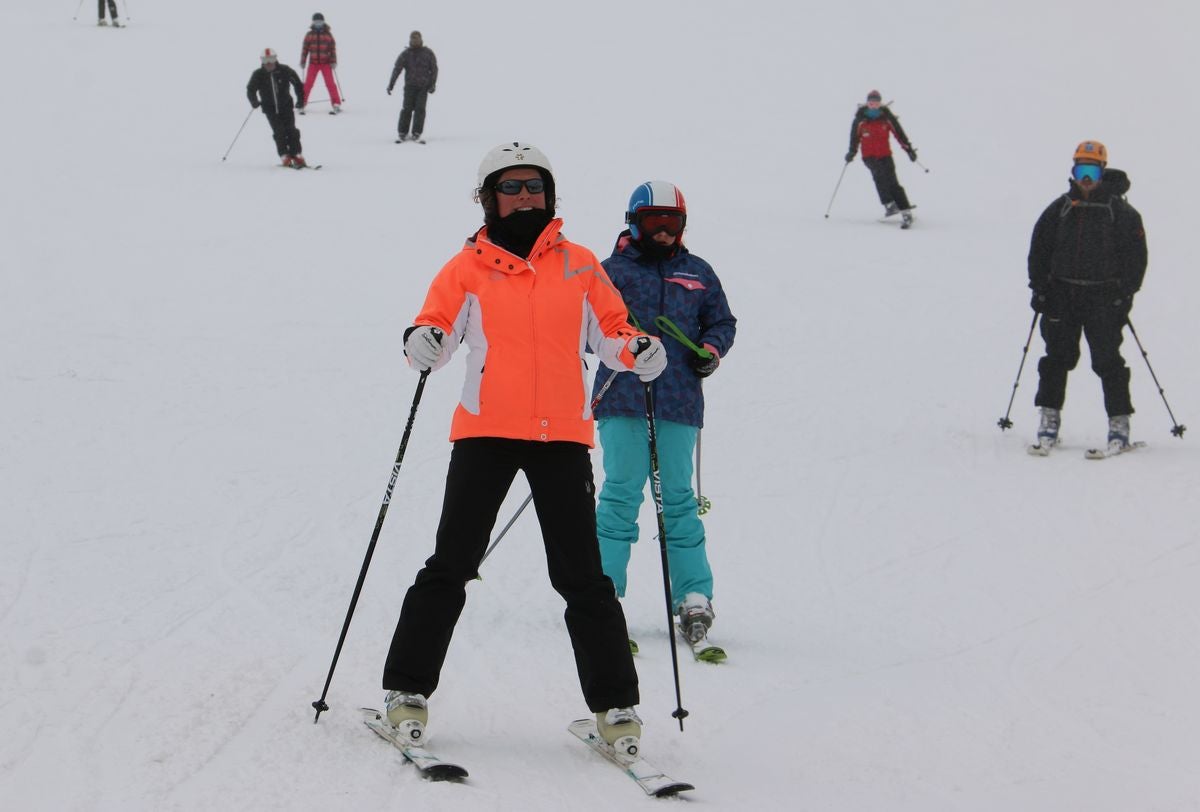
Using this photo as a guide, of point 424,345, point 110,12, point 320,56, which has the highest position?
point 110,12

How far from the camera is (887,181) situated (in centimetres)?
1634

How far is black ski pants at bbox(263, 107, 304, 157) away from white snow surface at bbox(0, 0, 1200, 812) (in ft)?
2.36

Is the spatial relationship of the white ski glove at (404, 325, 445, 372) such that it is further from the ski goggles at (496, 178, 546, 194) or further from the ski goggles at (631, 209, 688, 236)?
the ski goggles at (631, 209, 688, 236)

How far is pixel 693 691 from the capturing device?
4871mm

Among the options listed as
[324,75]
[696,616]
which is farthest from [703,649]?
[324,75]

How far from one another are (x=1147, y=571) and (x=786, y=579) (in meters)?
1.78

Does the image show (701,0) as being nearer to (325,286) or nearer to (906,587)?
(325,286)

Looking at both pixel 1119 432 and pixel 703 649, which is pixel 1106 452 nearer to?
pixel 1119 432

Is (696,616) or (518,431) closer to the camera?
(518,431)

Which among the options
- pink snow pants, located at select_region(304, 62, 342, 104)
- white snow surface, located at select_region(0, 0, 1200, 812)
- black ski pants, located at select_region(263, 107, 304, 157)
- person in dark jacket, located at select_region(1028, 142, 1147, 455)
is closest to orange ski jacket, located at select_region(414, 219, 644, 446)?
white snow surface, located at select_region(0, 0, 1200, 812)

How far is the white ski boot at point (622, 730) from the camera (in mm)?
3990

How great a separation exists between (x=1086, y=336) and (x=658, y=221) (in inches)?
175

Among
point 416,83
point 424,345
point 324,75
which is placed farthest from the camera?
point 324,75

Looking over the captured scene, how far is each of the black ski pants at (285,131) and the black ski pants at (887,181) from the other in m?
7.09
